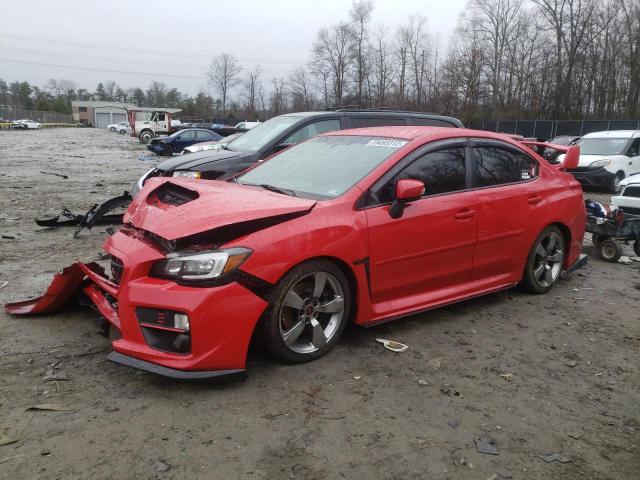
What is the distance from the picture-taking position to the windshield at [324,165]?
161 inches

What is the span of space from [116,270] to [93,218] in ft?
13.7

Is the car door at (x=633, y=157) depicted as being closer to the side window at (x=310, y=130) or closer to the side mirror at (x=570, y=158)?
the side mirror at (x=570, y=158)

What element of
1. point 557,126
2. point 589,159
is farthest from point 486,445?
point 557,126

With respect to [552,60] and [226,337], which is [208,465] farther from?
[552,60]

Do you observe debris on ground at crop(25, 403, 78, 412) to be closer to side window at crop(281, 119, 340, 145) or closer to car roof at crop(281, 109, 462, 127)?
side window at crop(281, 119, 340, 145)

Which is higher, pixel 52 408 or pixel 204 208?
pixel 204 208

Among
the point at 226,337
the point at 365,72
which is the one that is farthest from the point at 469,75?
the point at 226,337

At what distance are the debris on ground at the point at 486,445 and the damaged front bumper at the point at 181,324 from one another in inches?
55.6

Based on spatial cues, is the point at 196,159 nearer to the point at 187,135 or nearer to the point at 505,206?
the point at 505,206

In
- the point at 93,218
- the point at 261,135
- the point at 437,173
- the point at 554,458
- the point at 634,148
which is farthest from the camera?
the point at 634,148

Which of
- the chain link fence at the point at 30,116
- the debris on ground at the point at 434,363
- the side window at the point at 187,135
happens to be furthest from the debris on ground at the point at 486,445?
the chain link fence at the point at 30,116

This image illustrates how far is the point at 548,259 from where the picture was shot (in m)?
5.40

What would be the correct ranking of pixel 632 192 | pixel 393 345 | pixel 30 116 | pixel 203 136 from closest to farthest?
pixel 393 345 → pixel 632 192 → pixel 203 136 → pixel 30 116

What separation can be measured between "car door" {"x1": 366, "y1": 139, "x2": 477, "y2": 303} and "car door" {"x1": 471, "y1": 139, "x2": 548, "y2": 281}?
0.15m
